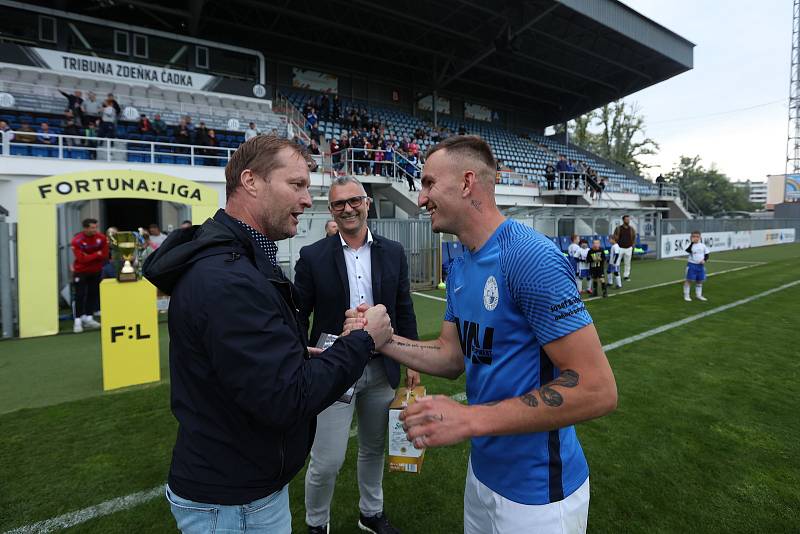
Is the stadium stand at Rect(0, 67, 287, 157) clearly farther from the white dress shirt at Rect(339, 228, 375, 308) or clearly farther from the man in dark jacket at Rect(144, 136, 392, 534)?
the man in dark jacket at Rect(144, 136, 392, 534)

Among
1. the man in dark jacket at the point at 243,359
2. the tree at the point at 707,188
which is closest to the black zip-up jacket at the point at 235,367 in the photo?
the man in dark jacket at the point at 243,359

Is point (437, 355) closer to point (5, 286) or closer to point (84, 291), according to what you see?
point (84, 291)

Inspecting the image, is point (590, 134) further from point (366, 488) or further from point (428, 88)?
point (366, 488)

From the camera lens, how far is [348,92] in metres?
29.7

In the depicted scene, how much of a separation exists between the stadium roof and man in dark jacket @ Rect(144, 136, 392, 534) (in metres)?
22.8

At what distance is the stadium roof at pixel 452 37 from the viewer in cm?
2220

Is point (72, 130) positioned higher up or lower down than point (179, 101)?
lower down

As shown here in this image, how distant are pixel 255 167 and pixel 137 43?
24.8 metres

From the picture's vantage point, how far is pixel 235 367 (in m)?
1.30

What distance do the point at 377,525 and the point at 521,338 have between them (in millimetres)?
2021

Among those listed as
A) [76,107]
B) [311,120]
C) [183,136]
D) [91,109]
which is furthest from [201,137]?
[311,120]

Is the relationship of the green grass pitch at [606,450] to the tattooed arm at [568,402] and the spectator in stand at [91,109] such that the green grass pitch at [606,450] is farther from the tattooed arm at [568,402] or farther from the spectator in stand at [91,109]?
the spectator in stand at [91,109]

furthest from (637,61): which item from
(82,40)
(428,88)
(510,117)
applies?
(82,40)

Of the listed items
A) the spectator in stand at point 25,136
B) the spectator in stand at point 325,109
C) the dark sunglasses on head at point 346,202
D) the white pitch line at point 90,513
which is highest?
the spectator in stand at point 325,109
